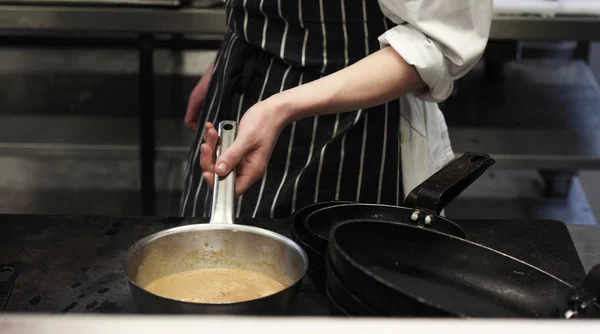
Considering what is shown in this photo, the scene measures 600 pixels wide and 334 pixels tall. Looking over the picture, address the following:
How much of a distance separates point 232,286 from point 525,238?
45cm

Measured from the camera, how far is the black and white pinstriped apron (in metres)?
1.29

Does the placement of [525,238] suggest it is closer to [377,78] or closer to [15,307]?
[377,78]

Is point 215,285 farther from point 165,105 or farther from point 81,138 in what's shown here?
point 165,105

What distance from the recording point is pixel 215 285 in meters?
0.92

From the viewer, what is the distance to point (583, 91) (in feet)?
8.52

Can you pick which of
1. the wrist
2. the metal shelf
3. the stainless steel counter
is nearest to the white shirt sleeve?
the wrist

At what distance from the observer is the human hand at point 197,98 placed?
5.13 feet

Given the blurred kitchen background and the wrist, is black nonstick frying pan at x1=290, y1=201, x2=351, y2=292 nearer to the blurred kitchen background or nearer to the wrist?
the wrist

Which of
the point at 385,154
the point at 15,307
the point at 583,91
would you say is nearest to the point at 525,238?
the point at 385,154

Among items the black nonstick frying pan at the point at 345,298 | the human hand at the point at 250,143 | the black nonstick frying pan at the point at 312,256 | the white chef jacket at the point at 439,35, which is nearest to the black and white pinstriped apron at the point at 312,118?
the white chef jacket at the point at 439,35

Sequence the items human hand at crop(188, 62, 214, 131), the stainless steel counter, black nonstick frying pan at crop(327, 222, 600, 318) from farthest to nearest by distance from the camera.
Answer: the stainless steel counter, human hand at crop(188, 62, 214, 131), black nonstick frying pan at crop(327, 222, 600, 318)

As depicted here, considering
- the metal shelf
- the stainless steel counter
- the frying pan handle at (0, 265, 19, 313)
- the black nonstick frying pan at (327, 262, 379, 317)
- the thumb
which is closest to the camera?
the black nonstick frying pan at (327, 262, 379, 317)

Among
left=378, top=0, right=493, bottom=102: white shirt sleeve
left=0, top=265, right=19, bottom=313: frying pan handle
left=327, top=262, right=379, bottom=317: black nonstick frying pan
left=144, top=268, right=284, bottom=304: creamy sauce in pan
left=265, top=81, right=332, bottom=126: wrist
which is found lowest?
left=0, top=265, right=19, bottom=313: frying pan handle

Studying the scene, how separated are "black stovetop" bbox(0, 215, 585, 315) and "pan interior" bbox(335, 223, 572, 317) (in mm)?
116
